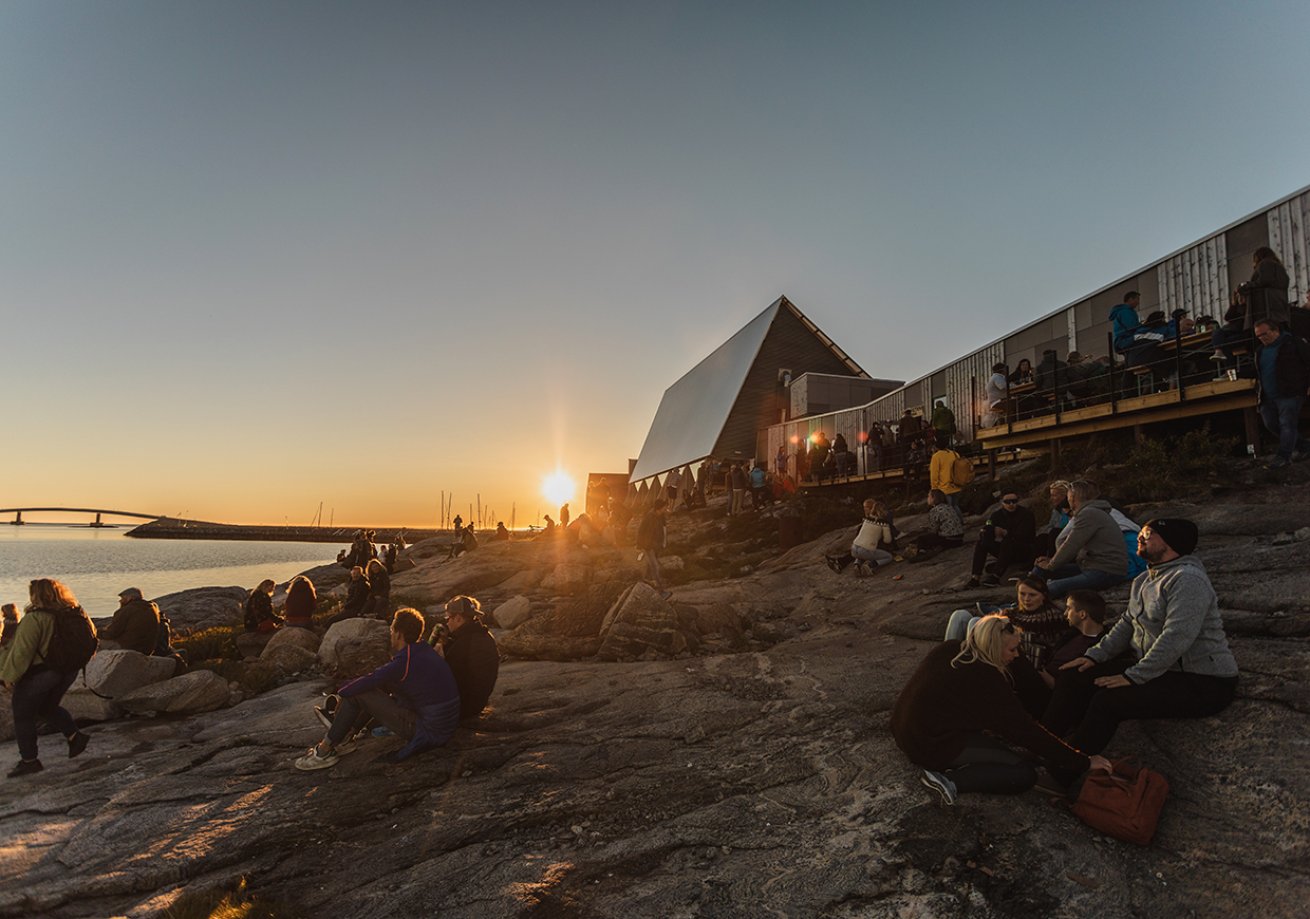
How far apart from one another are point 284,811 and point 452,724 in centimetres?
149

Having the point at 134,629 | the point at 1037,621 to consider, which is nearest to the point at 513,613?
the point at 134,629

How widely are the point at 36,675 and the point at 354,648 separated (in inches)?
153

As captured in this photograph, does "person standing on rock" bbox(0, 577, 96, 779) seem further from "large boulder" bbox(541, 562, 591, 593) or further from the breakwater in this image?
the breakwater

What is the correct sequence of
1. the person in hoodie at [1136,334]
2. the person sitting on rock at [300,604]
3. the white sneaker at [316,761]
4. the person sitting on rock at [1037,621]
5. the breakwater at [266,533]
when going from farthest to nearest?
the breakwater at [266,533] < the person sitting on rock at [300,604] < the person in hoodie at [1136,334] < the white sneaker at [316,761] < the person sitting on rock at [1037,621]

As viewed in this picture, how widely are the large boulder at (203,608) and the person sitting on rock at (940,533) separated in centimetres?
1789

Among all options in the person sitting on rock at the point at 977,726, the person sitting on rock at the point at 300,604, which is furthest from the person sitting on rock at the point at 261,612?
the person sitting on rock at the point at 977,726

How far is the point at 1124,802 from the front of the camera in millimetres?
3947

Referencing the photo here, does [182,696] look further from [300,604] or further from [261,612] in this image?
[261,612]

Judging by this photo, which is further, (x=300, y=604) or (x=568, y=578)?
(x=568, y=578)

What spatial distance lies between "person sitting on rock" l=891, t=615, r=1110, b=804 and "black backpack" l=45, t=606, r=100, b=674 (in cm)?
821

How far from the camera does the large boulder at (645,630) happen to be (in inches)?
374

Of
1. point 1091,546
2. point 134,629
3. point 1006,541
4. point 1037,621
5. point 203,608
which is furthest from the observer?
point 203,608

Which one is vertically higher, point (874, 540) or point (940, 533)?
point (940, 533)

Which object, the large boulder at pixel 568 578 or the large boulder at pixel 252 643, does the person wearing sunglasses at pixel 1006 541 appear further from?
the large boulder at pixel 252 643
